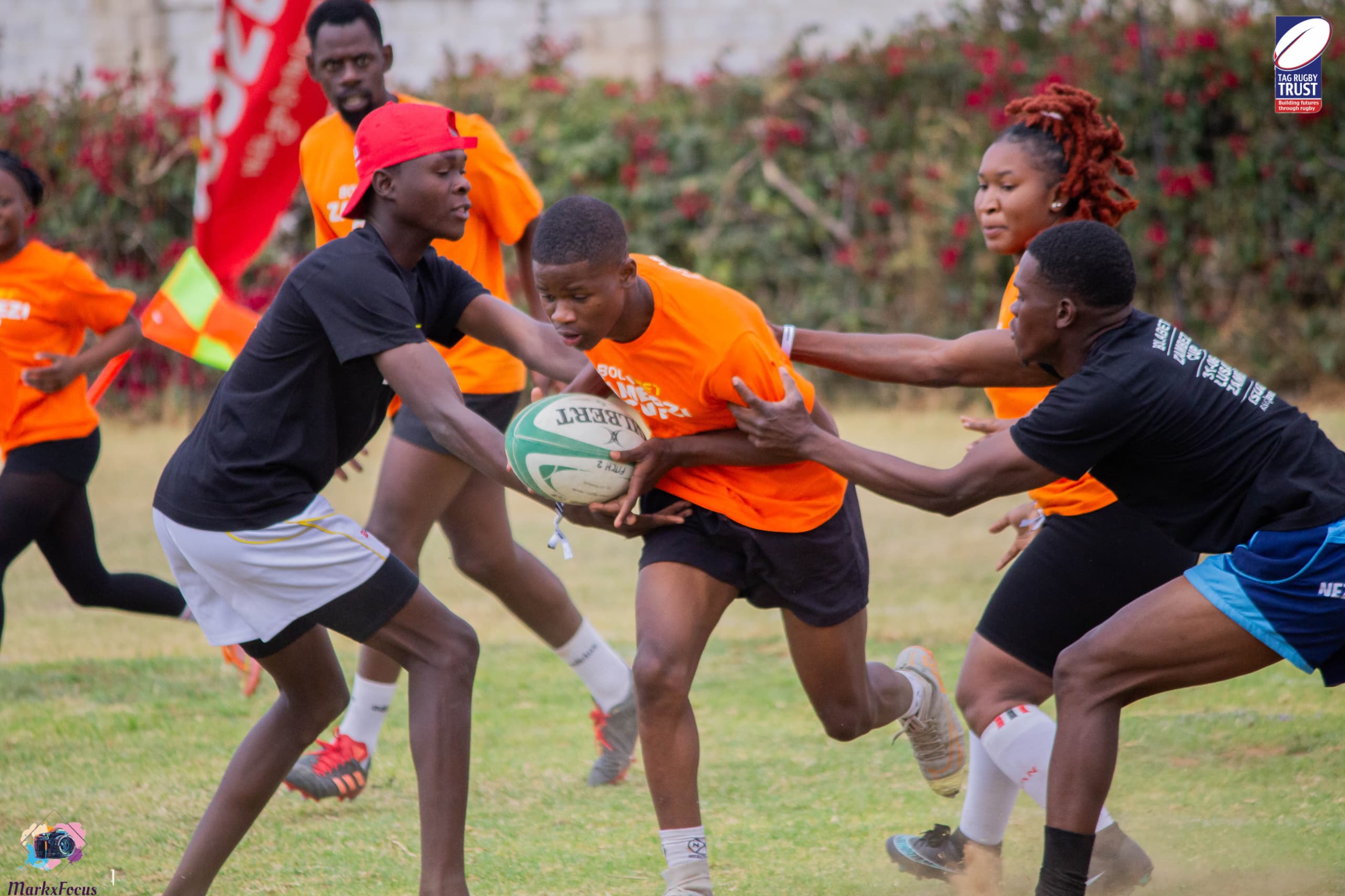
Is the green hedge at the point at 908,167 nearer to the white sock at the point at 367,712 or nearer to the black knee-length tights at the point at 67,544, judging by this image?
the black knee-length tights at the point at 67,544

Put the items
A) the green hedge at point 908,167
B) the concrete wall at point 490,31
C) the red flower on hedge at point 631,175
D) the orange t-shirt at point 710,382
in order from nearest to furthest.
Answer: the orange t-shirt at point 710,382 < the green hedge at point 908,167 < the red flower on hedge at point 631,175 < the concrete wall at point 490,31

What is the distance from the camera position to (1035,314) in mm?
3473

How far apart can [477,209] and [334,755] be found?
221 cm

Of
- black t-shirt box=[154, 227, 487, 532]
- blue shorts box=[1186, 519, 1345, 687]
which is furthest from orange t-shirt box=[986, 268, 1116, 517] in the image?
black t-shirt box=[154, 227, 487, 532]

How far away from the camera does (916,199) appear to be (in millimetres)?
13070

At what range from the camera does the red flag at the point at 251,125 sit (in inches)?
440

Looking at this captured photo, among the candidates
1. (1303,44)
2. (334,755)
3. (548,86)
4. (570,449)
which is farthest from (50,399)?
(548,86)

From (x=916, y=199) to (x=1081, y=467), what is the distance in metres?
10.1

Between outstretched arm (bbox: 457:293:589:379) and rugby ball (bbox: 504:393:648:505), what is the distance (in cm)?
40

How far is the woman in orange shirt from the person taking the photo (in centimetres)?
572

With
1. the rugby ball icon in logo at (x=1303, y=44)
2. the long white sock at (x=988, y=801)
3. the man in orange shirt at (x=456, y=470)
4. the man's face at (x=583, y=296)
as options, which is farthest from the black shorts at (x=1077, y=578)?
the rugby ball icon in logo at (x=1303, y=44)

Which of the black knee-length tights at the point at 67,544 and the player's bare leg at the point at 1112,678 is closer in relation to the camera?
the player's bare leg at the point at 1112,678

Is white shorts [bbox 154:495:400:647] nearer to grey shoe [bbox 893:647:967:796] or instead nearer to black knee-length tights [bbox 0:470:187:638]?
grey shoe [bbox 893:647:967:796]

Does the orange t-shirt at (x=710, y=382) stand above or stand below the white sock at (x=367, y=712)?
above
